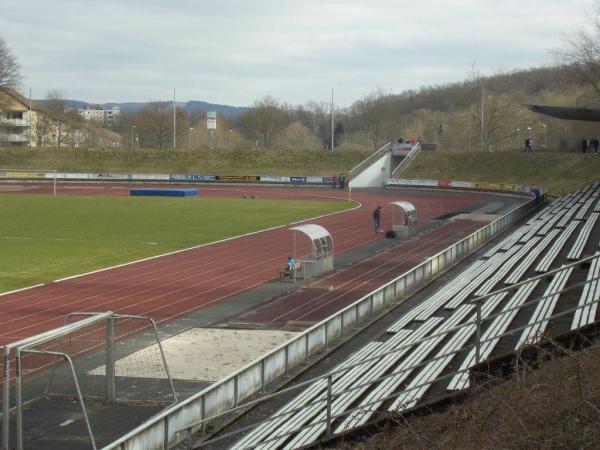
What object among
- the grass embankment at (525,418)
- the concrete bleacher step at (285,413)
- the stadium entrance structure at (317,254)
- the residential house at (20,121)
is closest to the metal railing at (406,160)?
the stadium entrance structure at (317,254)

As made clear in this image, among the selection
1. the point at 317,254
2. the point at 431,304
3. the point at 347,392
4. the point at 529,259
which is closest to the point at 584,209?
the point at 529,259

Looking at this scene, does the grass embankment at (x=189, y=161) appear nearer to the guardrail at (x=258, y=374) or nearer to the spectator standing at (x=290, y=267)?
the spectator standing at (x=290, y=267)

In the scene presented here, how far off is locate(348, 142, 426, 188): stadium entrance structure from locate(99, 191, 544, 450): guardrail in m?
64.4

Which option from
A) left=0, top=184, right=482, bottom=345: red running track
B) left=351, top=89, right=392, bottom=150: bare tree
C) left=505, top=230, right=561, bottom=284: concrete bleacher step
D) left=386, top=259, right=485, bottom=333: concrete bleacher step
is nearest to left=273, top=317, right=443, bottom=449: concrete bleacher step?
left=386, top=259, right=485, bottom=333: concrete bleacher step

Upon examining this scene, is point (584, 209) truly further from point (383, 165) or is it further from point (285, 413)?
point (383, 165)

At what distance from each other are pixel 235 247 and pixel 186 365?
67.8ft

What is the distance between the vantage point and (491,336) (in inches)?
545

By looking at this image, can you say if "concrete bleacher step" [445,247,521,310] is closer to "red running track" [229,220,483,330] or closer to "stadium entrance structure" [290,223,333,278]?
"red running track" [229,220,483,330]

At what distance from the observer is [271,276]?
28.5m

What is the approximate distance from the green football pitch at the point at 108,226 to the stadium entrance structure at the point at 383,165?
23.0 metres

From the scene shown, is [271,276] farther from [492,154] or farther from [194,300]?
[492,154]

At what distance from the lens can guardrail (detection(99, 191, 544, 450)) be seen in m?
10.4

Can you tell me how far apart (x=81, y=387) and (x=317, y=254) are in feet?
48.9

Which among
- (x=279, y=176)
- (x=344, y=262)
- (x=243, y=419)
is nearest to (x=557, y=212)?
(x=344, y=262)
